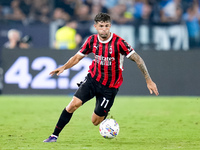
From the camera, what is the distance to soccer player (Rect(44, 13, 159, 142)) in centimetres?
712

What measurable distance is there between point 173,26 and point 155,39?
79 centimetres

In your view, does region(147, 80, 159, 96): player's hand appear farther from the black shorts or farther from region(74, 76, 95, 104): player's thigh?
region(74, 76, 95, 104): player's thigh

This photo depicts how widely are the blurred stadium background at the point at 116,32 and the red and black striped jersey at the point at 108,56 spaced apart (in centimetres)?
696

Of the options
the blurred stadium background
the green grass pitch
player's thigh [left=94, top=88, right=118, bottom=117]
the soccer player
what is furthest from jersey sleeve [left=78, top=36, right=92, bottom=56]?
the blurred stadium background

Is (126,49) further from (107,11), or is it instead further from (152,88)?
(107,11)

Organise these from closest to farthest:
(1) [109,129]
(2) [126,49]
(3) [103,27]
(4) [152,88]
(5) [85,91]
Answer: (4) [152,88] < (3) [103,27] < (2) [126,49] < (1) [109,129] < (5) [85,91]

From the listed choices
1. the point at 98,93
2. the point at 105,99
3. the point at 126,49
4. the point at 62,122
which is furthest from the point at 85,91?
the point at 126,49

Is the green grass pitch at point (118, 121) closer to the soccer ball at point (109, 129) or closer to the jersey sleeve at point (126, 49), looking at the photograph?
the soccer ball at point (109, 129)

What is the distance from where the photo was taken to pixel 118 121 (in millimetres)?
10016

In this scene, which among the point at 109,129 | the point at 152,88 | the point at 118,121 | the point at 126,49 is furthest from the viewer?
the point at 118,121

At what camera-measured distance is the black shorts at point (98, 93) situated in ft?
24.3

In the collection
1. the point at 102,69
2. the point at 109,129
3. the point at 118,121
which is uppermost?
the point at 102,69

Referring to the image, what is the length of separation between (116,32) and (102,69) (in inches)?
344

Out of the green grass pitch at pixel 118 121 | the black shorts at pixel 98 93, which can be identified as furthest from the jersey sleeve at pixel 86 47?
the green grass pitch at pixel 118 121
